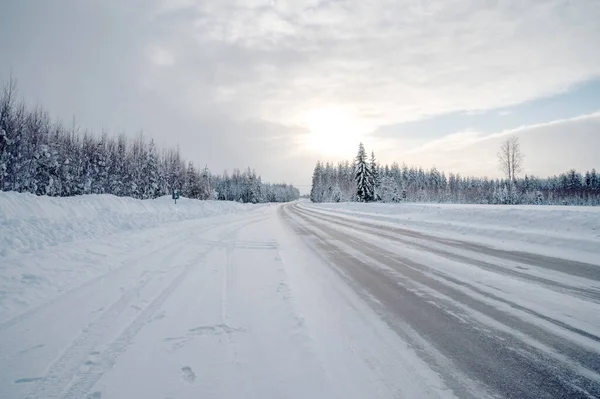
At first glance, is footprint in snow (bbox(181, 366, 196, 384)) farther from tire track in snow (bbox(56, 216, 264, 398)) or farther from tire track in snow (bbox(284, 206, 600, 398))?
tire track in snow (bbox(284, 206, 600, 398))

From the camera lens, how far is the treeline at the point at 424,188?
59594mm

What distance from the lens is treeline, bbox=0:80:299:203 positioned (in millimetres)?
25953

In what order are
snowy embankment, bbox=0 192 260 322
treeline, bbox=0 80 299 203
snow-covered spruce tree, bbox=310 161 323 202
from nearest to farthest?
1. snowy embankment, bbox=0 192 260 322
2. treeline, bbox=0 80 299 203
3. snow-covered spruce tree, bbox=310 161 323 202

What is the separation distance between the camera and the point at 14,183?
24.8 meters

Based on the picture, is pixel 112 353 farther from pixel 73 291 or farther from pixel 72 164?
pixel 72 164

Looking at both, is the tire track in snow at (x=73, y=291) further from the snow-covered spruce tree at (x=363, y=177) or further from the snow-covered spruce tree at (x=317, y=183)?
the snow-covered spruce tree at (x=317, y=183)

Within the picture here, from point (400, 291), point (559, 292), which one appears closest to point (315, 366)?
point (400, 291)

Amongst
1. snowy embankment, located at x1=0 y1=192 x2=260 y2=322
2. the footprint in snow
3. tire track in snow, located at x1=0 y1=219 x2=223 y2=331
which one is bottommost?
the footprint in snow

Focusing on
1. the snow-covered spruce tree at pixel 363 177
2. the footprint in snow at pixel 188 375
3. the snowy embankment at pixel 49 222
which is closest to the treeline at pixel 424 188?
the snow-covered spruce tree at pixel 363 177

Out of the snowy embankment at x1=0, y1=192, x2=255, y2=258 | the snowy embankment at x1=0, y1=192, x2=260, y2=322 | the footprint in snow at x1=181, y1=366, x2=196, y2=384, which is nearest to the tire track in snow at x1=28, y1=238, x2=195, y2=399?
the footprint in snow at x1=181, y1=366, x2=196, y2=384

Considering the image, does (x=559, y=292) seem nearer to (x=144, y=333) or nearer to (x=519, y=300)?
(x=519, y=300)

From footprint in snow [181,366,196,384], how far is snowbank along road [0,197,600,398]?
26 mm

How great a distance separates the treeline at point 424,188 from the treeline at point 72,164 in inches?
1539

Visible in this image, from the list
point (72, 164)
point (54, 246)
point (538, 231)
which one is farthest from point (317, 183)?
point (54, 246)
